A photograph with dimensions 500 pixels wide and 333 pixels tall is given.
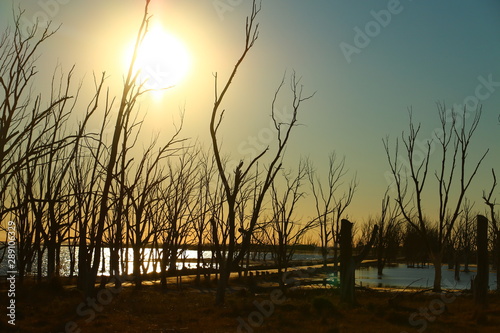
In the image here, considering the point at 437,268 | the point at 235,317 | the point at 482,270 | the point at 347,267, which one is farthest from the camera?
the point at 437,268

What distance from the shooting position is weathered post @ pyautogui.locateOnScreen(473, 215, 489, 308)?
11.5m

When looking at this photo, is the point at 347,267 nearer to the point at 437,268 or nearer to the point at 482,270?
the point at 482,270

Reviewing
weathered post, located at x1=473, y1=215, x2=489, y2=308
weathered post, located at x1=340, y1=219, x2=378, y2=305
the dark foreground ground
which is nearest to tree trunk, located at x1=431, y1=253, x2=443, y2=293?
the dark foreground ground

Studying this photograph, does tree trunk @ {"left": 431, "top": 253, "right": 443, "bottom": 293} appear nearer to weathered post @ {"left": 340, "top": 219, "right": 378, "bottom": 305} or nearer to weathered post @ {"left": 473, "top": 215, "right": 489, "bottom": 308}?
weathered post @ {"left": 340, "top": 219, "right": 378, "bottom": 305}

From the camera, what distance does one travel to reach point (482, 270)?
1183 centimetres

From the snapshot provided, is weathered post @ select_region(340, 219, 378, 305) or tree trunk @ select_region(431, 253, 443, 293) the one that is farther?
tree trunk @ select_region(431, 253, 443, 293)

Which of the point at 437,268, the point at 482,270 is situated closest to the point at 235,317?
the point at 482,270

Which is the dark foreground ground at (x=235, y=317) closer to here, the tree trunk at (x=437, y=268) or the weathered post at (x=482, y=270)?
the weathered post at (x=482, y=270)

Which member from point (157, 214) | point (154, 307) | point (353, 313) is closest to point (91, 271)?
point (154, 307)

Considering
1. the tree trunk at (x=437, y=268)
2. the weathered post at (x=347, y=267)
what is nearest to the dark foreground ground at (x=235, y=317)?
the weathered post at (x=347, y=267)

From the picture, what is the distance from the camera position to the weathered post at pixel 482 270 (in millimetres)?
11531

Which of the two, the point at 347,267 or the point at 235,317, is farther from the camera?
the point at 347,267

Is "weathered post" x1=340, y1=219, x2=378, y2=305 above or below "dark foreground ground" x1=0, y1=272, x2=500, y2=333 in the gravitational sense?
above

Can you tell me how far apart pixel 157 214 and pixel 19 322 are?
14115 mm
